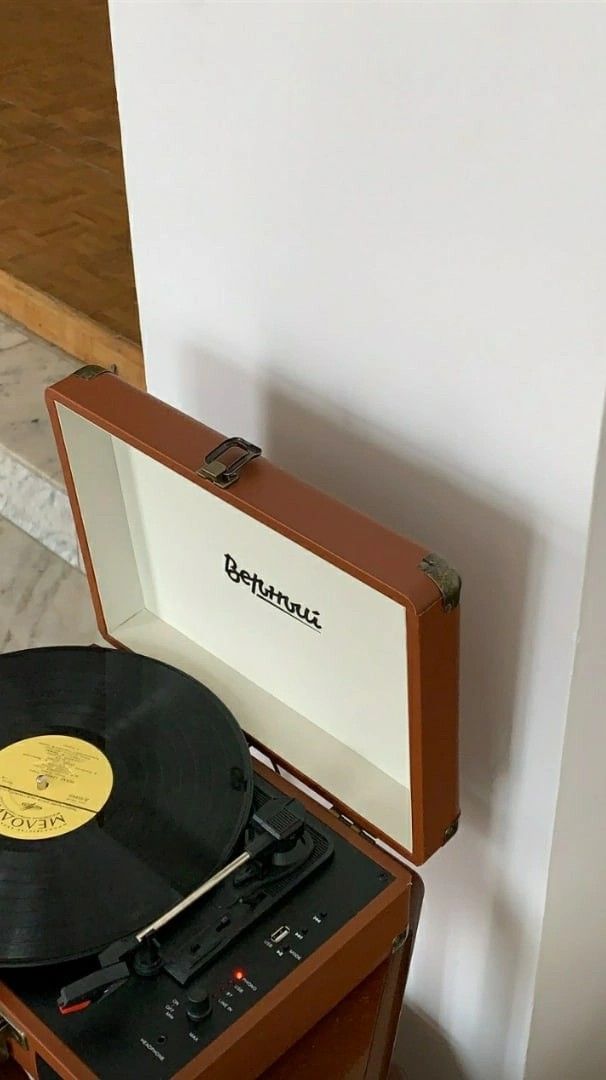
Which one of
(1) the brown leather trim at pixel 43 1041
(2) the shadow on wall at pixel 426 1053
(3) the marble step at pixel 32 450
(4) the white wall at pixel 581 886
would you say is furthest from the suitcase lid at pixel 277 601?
(3) the marble step at pixel 32 450

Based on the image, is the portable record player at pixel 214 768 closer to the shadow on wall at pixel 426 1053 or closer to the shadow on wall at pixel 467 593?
the shadow on wall at pixel 467 593

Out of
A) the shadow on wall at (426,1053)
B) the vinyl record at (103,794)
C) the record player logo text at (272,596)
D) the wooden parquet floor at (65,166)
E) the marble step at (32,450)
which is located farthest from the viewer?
the wooden parquet floor at (65,166)

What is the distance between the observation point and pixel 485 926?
104cm

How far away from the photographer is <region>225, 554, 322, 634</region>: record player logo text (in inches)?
35.0

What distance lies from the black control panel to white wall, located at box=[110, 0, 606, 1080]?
0.73ft

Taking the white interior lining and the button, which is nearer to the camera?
the button

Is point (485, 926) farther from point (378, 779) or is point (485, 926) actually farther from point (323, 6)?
point (323, 6)

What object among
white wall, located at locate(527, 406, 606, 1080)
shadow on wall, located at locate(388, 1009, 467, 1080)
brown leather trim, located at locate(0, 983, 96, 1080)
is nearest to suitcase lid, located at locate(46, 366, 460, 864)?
white wall, located at locate(527, 406, 606, 1080)

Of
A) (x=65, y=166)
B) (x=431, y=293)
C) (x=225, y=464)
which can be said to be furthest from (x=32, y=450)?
(x=431, y=293)

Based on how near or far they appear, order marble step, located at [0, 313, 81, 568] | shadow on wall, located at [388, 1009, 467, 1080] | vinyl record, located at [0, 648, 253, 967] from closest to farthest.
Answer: vinyl record, located at [0, 648, 253, 967] < shadow on wall, located at [388, 1009, 467, 1080] < marble step, located at [0, 313, 81, 568]

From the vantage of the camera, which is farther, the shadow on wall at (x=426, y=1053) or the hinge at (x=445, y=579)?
the shadow on wall at (x=426, y=1053)

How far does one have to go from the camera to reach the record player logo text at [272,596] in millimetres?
889

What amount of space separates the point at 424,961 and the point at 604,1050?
22 cm

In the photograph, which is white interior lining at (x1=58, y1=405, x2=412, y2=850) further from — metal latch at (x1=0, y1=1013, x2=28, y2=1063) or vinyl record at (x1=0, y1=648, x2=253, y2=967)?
metal latch at (x1=0, y1=1013, x2=28, y2=1063)
